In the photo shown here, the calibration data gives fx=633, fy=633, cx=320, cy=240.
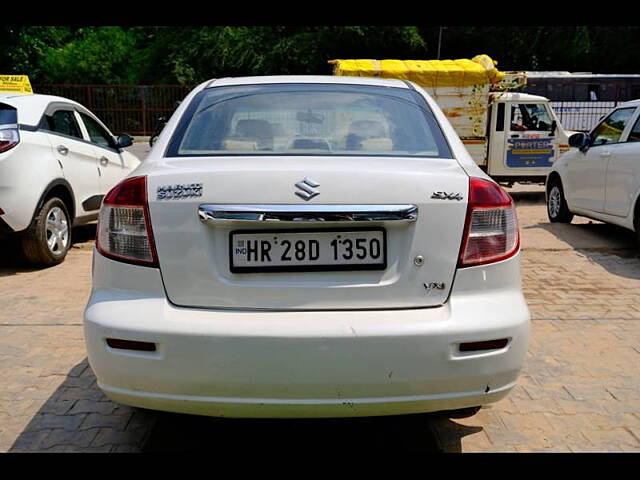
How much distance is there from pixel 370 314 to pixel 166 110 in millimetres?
25653

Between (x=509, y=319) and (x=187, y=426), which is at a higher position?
(x=509, y=319)

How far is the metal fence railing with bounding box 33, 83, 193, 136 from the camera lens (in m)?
26.3

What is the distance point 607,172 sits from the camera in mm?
7121

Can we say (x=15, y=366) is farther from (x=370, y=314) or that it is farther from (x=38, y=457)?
(x=370, y=314)

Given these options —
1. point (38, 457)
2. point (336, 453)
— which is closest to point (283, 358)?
point (336, 453)

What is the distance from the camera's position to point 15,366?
3.76 m

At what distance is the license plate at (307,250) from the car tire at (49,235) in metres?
4.37

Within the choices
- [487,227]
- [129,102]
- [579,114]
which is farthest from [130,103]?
[487,227]

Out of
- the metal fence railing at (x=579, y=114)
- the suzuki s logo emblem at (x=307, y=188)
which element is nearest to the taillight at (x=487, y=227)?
the suzuki s logo emblem at (x=307, y=188)

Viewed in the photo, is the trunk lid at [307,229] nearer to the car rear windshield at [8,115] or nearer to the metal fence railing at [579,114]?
the car rear windshield at [8,115]

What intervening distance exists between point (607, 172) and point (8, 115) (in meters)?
6.28

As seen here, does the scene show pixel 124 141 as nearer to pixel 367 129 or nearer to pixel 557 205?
pixel 367 129

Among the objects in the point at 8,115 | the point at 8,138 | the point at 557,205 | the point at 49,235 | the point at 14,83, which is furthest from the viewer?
the point at 14,83

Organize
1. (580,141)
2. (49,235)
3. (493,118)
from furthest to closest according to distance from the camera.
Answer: (493,118)
(580,141)
(49,235)
